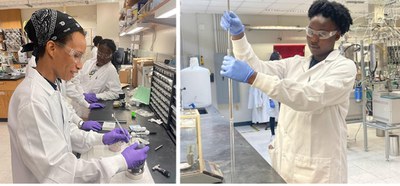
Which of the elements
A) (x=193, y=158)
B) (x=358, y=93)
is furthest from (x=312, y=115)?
(x=358, y=93)

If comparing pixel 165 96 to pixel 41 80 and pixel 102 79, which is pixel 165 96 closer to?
pixel 41 80

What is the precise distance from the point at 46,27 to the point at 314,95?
1.08 metres

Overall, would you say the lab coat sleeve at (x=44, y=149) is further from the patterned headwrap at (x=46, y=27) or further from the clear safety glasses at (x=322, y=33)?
the clear safety glasses at (x=322, y=33)

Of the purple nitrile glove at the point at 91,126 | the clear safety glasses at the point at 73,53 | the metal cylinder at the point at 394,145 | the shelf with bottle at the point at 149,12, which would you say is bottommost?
the metal cylinder at the point at 394,145

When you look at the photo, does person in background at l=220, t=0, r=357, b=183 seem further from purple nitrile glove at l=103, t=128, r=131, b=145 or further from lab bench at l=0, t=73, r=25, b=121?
lab bench at l=0, t=73, r=25, b=121

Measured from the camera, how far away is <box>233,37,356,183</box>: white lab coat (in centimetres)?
111

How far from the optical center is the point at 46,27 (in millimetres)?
1126

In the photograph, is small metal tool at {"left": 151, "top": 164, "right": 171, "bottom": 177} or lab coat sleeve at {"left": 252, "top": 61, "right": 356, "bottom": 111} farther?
small metal tool at {"left": 151, "top": 164, "right": 171, "bottom": 177}

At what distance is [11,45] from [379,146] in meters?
8.35

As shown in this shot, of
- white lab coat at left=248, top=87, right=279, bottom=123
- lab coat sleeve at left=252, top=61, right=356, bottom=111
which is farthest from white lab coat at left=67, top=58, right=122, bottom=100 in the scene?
white lab coat at left=248, top=87, right=279, bottom=123

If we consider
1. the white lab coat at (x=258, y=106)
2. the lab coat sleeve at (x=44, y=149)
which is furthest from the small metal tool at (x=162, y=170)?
the white lab coat at (x=258, y=106)

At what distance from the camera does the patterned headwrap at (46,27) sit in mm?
1129

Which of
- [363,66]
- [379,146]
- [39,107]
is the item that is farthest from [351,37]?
[39,107]

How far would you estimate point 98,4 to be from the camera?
5875 millimetres
